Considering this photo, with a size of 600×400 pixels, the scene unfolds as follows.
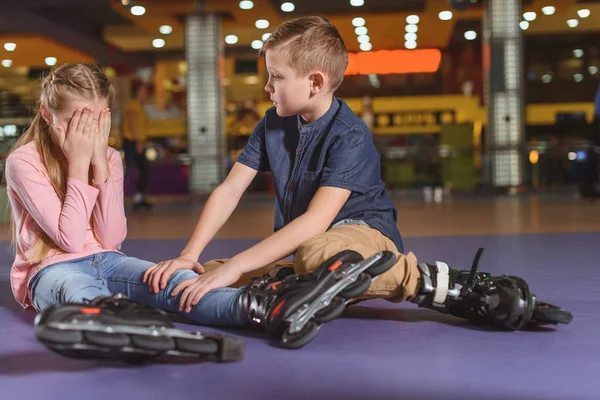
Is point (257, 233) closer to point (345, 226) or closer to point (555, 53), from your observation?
point (345, 226)

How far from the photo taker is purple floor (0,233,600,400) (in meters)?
1.26

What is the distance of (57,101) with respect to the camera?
188 centimetres

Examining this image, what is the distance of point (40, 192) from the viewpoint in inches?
73.9

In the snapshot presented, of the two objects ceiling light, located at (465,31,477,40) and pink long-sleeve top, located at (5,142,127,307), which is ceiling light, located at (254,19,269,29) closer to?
ceiling light, located at (465,31,477,40)

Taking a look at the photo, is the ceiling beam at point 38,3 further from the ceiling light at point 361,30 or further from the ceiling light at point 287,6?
the ceiling light at point 361,30

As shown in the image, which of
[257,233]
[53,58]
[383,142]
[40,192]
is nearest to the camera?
[40,192]

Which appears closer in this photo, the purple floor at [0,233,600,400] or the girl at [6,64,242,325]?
the purple floor at [0,233,600,400]

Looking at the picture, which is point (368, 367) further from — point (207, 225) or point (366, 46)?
point (366, 46)

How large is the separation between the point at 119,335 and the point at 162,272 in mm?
477

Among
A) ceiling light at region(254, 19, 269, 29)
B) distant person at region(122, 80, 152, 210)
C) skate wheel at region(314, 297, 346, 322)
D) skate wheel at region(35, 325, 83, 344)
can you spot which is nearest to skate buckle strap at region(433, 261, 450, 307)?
skate wheel at region(314, 297, 346, 322)

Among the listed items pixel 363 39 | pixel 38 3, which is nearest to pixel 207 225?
pixel 38 3

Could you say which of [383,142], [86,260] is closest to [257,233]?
[86,260]

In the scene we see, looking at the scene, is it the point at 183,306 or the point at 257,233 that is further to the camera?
the point at 257,233

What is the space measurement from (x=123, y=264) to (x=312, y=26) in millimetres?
765
